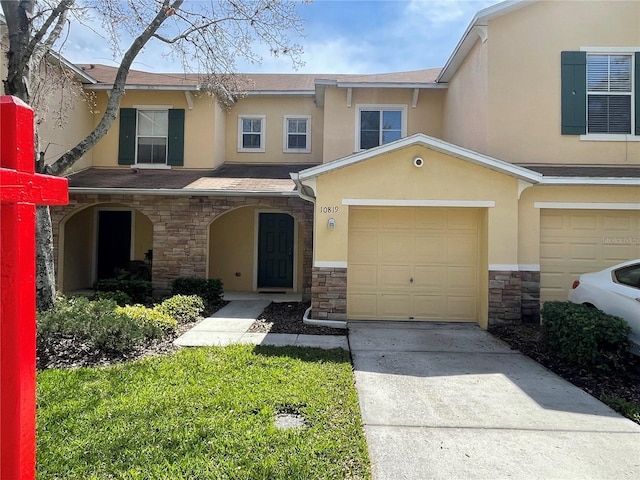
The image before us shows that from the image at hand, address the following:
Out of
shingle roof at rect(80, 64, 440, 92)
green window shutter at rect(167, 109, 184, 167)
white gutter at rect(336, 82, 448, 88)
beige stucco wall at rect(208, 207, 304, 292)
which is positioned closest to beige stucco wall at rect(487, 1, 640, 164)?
white gutter at rect(336, 82, 448, 88)

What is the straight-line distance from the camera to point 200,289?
396 inches

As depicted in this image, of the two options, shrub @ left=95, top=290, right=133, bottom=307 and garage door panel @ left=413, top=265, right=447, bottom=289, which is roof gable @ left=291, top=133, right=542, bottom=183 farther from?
shrub @ left=95, top=290, right=133, bottom=307

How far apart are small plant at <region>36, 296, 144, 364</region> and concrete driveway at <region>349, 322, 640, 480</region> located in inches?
137

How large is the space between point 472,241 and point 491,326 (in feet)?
5.93

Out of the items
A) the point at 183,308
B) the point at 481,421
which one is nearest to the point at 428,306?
the point at 481,421

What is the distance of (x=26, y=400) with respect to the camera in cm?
151

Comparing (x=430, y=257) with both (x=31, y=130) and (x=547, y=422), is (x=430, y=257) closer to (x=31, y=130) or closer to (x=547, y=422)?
(x=547, y=422)

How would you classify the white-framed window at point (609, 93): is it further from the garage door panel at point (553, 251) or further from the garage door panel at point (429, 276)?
the garage door panel at point (429, 276)

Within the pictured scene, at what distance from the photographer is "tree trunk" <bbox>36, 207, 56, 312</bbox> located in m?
7.38

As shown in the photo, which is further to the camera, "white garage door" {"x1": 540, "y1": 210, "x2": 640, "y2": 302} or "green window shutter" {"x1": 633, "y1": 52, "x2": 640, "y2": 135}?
"green window shutter" {"x1": 633, "y1": 52, "x2": 640, "y2": 135}

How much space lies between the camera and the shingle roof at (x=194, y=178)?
409 inches

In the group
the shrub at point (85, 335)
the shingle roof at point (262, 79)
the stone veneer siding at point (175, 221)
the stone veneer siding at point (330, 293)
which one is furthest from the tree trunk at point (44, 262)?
the shingle roof at point (262, 79)

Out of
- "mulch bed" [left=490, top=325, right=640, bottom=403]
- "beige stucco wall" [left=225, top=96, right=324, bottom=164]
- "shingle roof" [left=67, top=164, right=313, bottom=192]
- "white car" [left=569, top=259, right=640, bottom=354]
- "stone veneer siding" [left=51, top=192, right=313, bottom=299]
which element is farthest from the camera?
"beige stucco wall" [left=225, top=96, right=324, bottom=164]

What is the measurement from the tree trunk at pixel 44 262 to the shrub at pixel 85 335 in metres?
1.27
